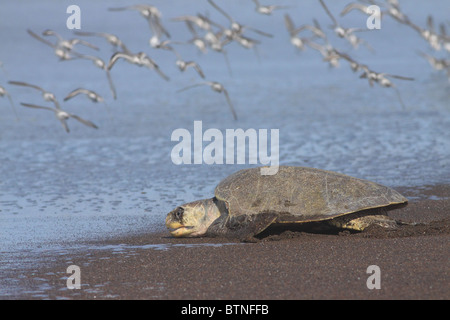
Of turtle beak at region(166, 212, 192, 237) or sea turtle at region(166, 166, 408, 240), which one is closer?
sea turtle at region(166, 166, 408, 240)

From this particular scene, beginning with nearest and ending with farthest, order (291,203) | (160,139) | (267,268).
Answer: (267,268) < (291,203) < (160,139)

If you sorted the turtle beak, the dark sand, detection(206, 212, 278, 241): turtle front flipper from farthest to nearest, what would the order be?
the turtle beak → detection(206, 212, 278, 241): turtle front flipper → the dark sand

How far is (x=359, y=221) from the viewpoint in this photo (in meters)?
9.09

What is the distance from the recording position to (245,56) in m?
48.4

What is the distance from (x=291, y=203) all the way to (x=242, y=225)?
0.64m

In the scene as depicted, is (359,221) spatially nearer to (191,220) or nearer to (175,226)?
(191,220)

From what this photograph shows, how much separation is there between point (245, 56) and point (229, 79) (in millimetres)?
12227

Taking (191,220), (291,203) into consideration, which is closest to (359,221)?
(291,203)

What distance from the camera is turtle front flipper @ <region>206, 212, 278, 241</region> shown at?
8945 millimetres

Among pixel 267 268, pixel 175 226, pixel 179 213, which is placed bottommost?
pixel 267 268

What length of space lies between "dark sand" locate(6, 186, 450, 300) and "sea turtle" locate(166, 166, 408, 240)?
192 millimetres

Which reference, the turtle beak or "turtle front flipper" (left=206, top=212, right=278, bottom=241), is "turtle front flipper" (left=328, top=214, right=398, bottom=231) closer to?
"turtle front flipper" (left=206, top=212, right=278, bottom=241)

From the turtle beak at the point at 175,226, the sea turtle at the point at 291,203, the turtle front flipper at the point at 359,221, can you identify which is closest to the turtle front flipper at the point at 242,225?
the sea turtle at the point at 291,203

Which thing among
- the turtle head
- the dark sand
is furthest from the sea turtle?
the dark sand
